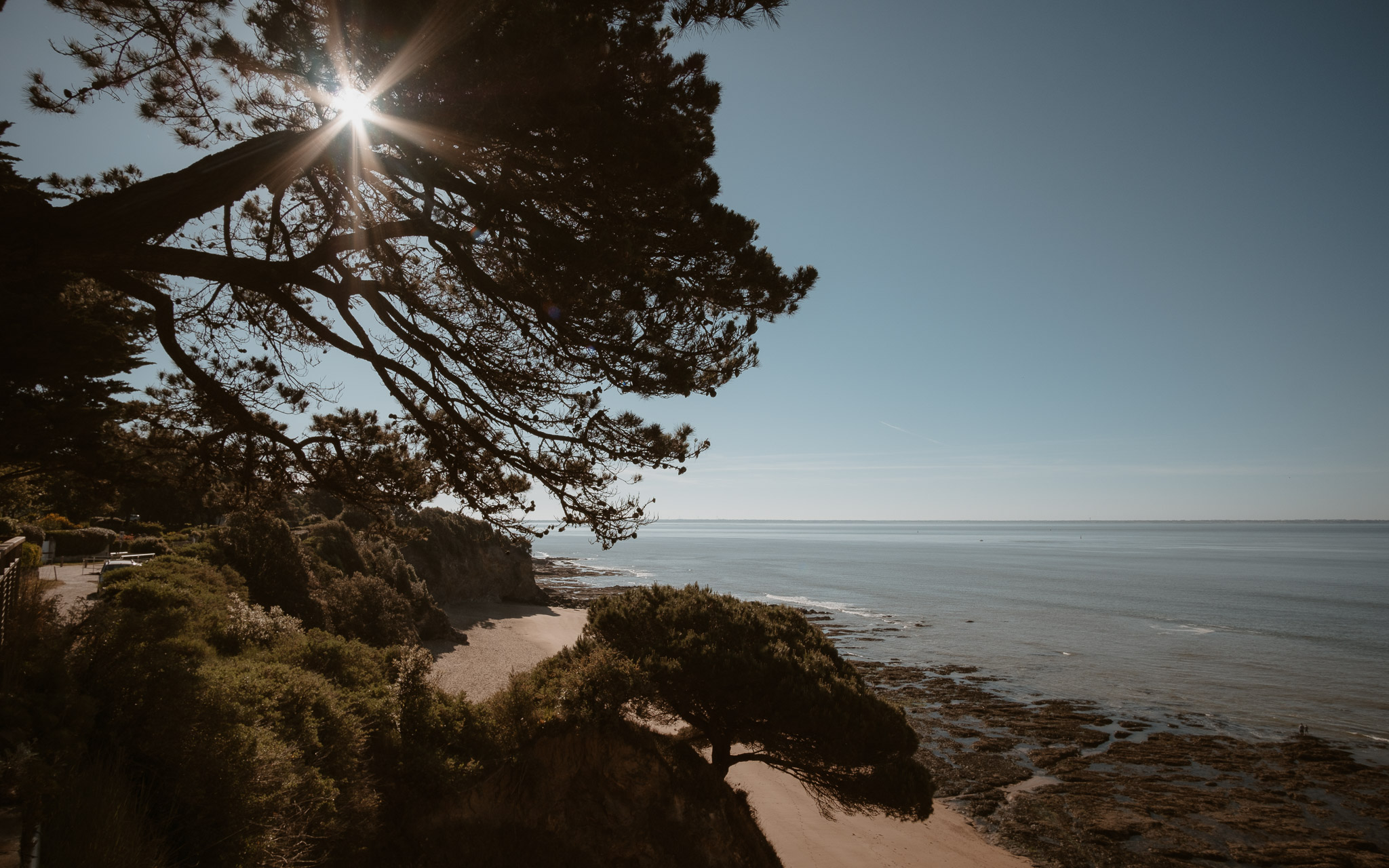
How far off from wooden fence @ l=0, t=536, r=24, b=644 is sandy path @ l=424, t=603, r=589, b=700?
30.1ft

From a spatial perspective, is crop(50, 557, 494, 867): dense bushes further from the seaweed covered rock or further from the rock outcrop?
the rock outcrop

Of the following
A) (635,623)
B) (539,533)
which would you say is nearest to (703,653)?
(635,623)

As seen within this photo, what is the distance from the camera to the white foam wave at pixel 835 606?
4422cm

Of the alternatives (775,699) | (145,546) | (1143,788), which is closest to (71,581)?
(145,546)

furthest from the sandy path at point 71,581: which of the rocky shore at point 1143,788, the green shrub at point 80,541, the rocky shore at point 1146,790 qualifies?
the rocky shore at point 1143,788

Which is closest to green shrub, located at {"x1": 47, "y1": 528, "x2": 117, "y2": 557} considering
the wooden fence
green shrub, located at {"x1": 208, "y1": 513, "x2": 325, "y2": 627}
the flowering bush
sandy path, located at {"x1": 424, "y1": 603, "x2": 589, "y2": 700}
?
sandy path, located at {"x1": 424, "y1": 603, "x2": 589, "y2": 700}

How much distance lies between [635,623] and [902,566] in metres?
83.1

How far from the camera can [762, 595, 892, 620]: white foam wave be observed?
4422cm

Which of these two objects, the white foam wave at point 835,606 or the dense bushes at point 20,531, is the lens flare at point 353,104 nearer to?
the dense bushes at point 20,531

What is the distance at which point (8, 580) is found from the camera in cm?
1033

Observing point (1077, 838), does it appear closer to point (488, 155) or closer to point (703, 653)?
point (703, 653)

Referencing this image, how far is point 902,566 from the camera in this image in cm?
8769

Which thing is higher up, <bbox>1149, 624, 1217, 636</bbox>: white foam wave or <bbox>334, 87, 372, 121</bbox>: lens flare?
<bbox>334, 87, 372, 121</bbox>: lens flare

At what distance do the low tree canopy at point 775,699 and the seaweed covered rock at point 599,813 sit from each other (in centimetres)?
80
